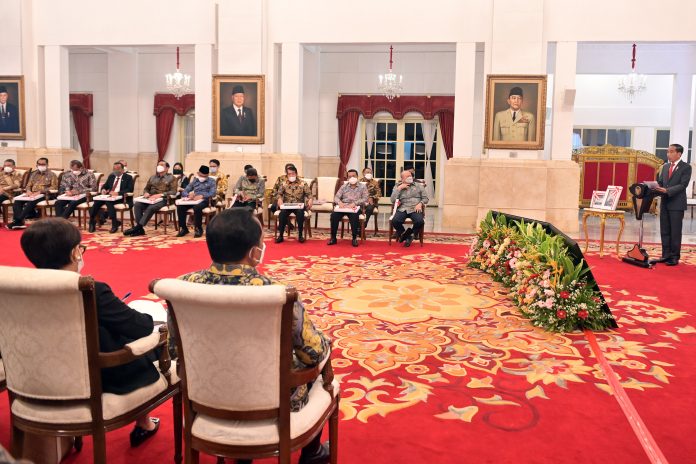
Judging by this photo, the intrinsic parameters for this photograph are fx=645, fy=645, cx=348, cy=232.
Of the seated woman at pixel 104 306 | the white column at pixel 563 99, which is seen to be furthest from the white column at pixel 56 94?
the seated woman at pixel 104 306

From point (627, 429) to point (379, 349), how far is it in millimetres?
1813

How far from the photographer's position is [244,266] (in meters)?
2.46

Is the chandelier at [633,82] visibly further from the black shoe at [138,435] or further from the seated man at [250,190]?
the black shoe at [138,435]

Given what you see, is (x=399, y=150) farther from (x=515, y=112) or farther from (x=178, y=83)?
(x=178, y=83)

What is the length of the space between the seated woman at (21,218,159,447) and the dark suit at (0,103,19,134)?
12.9m

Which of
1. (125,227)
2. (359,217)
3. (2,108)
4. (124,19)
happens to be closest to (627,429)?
(359,217)

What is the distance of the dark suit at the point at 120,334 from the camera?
2.58 meters

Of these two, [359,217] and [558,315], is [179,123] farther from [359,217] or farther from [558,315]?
[558,315]

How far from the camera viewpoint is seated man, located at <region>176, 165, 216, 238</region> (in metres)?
10.9

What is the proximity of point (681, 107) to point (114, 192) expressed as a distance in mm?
13860

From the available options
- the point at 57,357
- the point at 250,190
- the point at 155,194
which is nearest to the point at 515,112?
the point at 250,190

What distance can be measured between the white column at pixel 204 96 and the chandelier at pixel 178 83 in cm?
244

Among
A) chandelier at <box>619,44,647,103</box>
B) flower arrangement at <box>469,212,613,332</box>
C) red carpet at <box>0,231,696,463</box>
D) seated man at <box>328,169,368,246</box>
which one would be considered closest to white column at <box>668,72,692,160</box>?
chandelier at <box>619,44,647,103</box>

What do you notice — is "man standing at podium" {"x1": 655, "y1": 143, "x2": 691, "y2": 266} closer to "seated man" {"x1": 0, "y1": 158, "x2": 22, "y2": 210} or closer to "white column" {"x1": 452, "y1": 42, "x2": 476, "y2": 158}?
"white column" {"x1": 452, "y1": 42, "x2": 476, "y2": 158}
